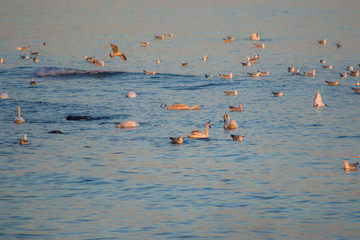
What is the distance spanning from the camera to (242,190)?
60.3ft

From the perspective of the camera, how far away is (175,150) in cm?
2347

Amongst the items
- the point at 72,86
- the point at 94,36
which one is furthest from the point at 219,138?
the point at 94,36

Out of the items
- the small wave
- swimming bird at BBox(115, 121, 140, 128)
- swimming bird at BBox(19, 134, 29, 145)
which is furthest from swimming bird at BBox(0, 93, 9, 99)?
swimming bird at BBox(19, 134, 29, 145)

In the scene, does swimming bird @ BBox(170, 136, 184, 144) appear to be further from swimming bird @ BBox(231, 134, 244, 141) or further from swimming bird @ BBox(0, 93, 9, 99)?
swimming bird @ BBox(0, 93, 9, 99)

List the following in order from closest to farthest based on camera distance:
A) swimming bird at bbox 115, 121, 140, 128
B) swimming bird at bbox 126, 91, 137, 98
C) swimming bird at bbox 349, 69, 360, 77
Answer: swimming bird at bbox 115, 121, 140, 128 → swimming bird at bbox 126, 91, 137, 98 → swimming bird at bbox 349, 69, 360, 77

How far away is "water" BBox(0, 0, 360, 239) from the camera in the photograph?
15.8m

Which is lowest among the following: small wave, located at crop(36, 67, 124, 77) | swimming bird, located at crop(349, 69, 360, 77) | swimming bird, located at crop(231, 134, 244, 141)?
swimming bird, located at crop(231, 134, 244, 141)

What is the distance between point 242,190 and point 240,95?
65.4ft

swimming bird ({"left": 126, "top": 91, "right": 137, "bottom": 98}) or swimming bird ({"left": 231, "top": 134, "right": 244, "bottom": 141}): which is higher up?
swimming bird ({"left": 126, "top": 91, "right": 137, "bottom": 98})

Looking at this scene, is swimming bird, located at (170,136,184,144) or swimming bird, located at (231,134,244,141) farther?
swimming bird, located at (231,134,244,141)

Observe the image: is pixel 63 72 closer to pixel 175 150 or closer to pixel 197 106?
pixel 197 106

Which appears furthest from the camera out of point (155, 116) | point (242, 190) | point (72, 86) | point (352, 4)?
point (352, 4)

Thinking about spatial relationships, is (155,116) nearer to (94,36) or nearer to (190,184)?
(190,184)

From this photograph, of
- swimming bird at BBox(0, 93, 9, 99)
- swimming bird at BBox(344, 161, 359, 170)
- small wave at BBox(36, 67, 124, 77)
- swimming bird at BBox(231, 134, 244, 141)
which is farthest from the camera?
small wave at BBox(36, 67, 124, 77)
